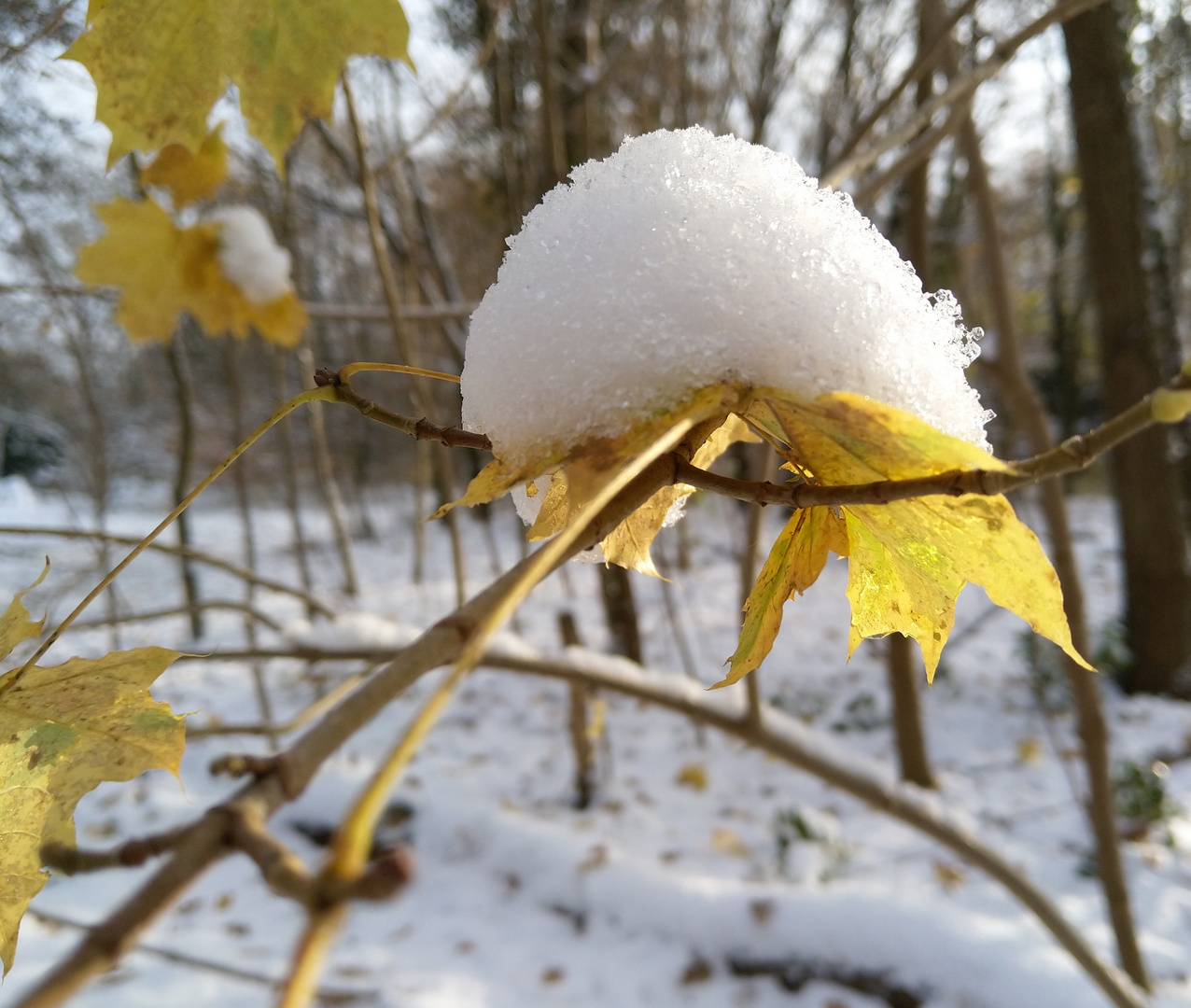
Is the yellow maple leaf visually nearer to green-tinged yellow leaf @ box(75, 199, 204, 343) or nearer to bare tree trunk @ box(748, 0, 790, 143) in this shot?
green-tinged yellow leaf @ box(75, 199, 204, 343)

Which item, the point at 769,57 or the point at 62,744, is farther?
the point at 769,57

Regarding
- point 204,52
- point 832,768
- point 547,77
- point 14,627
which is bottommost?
point 832,768

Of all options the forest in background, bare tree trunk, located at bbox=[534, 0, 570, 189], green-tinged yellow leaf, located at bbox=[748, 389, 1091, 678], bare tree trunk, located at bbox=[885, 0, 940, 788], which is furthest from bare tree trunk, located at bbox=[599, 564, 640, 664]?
green-tinged yellow leaf, located at bbox=[748, 389, 1091, 678]

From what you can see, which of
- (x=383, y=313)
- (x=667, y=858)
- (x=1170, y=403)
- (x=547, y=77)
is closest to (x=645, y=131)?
(x=547, y=77)

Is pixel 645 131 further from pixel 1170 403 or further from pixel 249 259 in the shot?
pixel 1170 403

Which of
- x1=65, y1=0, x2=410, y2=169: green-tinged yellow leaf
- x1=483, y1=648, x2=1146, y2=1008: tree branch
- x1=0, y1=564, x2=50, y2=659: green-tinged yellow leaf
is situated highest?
x1=65, y1=0, x2=410, y2=169: green-tinged yellow leaf

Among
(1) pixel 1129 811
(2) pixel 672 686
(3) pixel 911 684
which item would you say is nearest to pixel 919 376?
(2) pixel 672 686

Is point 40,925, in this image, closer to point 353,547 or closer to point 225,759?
point 225,759
